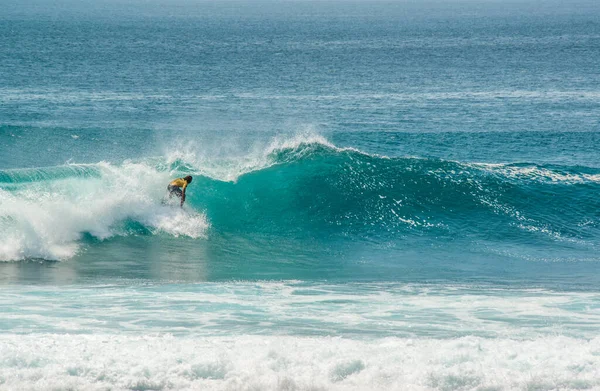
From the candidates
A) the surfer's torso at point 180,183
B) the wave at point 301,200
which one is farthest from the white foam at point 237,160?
the surfer's torso at point 180,183

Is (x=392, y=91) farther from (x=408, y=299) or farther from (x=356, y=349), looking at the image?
(x=356, y=349)

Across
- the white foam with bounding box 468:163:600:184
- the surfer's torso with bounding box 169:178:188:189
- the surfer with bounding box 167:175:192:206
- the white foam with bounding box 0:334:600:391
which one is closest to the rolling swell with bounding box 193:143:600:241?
the white foam with bounding box 468:163:600:184

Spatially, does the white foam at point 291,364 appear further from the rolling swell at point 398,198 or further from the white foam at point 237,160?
the white foam at point 237,160

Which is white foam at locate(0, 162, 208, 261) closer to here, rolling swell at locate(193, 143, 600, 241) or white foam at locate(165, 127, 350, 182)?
rolling swell at locate(193, 143, 600, 241)

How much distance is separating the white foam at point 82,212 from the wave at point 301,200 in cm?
2

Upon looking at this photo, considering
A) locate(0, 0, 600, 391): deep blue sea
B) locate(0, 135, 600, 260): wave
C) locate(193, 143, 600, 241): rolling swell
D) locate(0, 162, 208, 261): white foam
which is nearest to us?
locate(0, 0, 600, 391): deep blue sea

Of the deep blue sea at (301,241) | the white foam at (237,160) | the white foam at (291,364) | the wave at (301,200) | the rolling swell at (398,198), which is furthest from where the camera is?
the white foam at (237,160)

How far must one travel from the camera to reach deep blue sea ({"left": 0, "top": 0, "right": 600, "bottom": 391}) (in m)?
9.80

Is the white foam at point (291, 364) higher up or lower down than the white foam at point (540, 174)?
lower down

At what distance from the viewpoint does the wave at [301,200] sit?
17502 millimetres

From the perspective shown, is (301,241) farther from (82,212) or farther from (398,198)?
(82,212)

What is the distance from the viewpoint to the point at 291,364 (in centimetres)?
974

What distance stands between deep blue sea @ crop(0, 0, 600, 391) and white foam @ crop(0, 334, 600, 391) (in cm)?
3

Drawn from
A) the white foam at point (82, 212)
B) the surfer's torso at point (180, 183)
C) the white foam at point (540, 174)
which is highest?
the white foam at point (540, 174)
